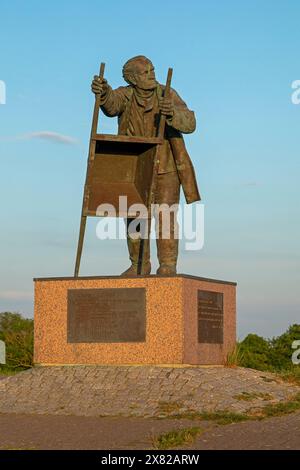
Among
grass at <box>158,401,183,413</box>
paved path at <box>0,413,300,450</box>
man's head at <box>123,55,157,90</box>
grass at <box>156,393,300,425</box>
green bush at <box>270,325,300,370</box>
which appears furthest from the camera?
green bush at <box>270,325,300,370</box>

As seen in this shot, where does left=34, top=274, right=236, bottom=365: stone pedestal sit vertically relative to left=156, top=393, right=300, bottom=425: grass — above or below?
above

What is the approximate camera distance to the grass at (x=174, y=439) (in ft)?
34.3

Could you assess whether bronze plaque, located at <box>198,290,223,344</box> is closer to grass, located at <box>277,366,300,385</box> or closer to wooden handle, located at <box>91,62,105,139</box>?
grass, located at <box>277,366,300,385</box>

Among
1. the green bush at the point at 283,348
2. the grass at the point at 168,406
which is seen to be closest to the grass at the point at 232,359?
the grass at the point at 168,406

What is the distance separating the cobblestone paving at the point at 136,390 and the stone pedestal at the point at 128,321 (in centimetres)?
34

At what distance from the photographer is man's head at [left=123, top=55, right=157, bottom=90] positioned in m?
16.3

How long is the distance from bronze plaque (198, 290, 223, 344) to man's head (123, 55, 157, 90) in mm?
3670

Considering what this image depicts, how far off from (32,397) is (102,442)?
369 centimetres

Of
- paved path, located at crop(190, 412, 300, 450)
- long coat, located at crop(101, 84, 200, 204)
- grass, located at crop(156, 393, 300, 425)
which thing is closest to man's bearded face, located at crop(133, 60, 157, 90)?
long coat, located at crop(101, 84, 200, 204)

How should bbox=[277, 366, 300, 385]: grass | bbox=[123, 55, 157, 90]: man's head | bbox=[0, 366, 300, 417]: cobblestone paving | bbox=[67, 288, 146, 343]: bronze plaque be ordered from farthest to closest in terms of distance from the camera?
bbox=[123, 55, 157, 90]: man's head → bbox=[277, 366, 300, 385]: grass → bbox=[67, 288, 146, 343]: bronze plaque → bbox=[0, 366, 300, 417]: cobblestone paving

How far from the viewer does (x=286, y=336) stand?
28.9 m

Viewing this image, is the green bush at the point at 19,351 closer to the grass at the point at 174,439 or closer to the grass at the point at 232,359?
the grass at the point at 232,359
